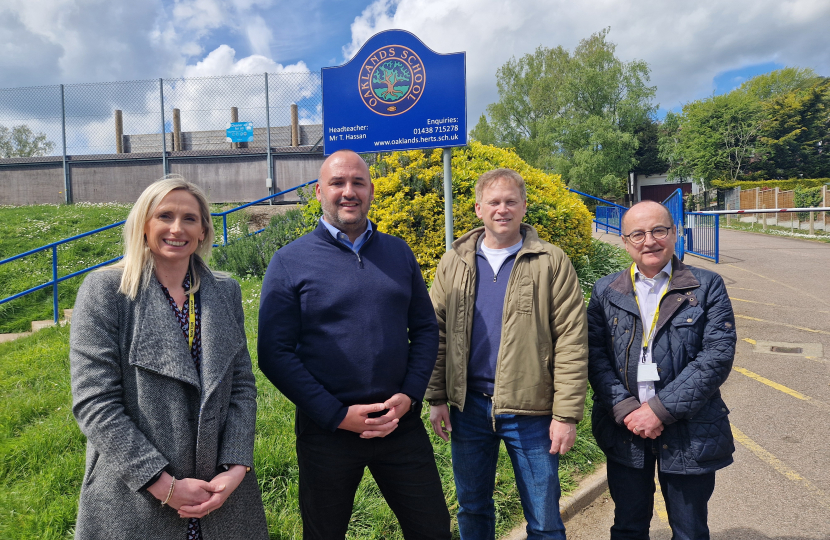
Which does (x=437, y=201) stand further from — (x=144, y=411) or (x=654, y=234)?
(x=144, y=411)

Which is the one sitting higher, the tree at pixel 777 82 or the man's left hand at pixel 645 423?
the tree at pixel 777 82

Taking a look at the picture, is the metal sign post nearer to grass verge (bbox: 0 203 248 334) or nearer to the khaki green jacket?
the khaki green jacket

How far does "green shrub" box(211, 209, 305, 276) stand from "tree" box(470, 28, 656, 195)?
93.6 ft

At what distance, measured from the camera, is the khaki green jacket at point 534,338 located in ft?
7.20

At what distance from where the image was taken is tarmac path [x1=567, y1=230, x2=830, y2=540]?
9.67ft

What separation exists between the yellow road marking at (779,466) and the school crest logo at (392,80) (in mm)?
3981

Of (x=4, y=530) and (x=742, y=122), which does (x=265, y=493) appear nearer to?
(x=4, y=530)

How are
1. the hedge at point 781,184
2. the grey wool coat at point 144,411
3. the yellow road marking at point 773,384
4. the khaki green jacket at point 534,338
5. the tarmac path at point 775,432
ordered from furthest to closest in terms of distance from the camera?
the hedge at point 781,184
the yellow road marking at point 773,384
the tarmac path at point 775,432
the khaki green jacket at point 534,338
the grey wool coat at point 144,411

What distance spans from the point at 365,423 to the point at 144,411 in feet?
2.54

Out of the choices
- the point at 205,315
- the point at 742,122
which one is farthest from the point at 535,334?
the point at 742,122

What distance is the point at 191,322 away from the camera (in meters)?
1.82

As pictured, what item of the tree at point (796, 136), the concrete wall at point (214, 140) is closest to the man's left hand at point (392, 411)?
the concrete wall at point (214, 140)

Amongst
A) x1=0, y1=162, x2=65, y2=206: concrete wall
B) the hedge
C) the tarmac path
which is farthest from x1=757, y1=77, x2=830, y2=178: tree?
x1=0, y1=162, x2=65, y2=206: concrete wall

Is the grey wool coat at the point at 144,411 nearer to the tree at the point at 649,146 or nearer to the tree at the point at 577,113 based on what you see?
the tree at the point at 577,113
